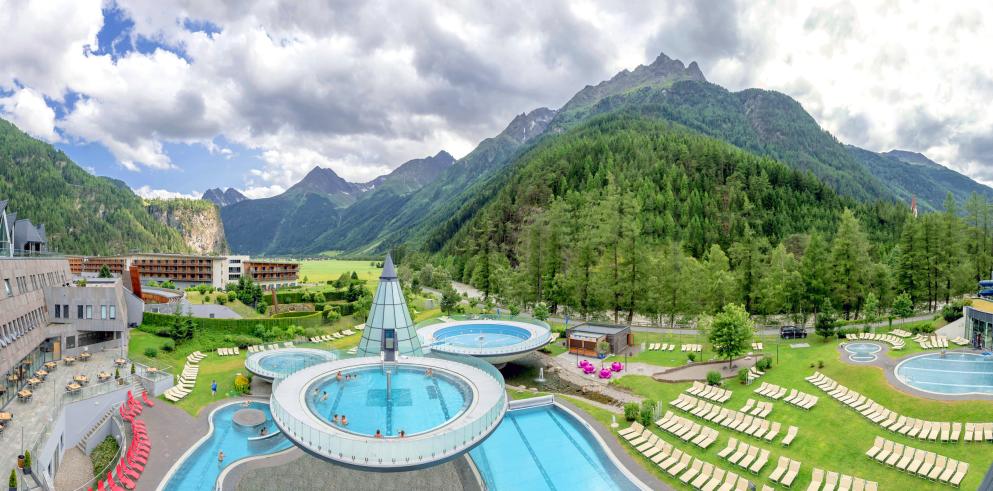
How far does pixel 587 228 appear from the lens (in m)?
74.3

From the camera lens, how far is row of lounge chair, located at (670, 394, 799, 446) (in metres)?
30.5

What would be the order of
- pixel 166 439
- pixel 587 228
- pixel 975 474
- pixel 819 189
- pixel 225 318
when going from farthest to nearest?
pixel 819 189 → pixel 587 228 → pixel 225 318 → pixel 166 439 → pixel 975 474

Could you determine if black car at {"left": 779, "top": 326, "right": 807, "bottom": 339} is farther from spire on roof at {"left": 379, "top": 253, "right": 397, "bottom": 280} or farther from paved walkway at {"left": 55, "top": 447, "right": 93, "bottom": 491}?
paved walkway at {"left": 55, "top": 447, "right": 93, "bottom": 491}

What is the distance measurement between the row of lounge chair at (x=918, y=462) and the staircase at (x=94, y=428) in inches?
1904

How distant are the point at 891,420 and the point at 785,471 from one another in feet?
29.5

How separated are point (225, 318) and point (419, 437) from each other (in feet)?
163

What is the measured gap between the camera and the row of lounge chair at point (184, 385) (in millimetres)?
40338

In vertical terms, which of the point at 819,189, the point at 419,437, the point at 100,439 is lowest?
the point at 100,439

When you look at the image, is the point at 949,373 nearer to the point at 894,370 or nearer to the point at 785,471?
the point at 894,370

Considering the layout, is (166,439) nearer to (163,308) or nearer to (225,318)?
(225,318)

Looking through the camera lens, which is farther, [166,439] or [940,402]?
[166,439]

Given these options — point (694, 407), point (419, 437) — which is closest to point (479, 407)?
point (419, 437)

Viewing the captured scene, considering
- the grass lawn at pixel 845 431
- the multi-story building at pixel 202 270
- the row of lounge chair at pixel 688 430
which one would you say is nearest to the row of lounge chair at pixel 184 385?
the grass lawn at pixel 845 431

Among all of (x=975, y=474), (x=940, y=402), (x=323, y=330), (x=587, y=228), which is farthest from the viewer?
(x=587, y=228)
